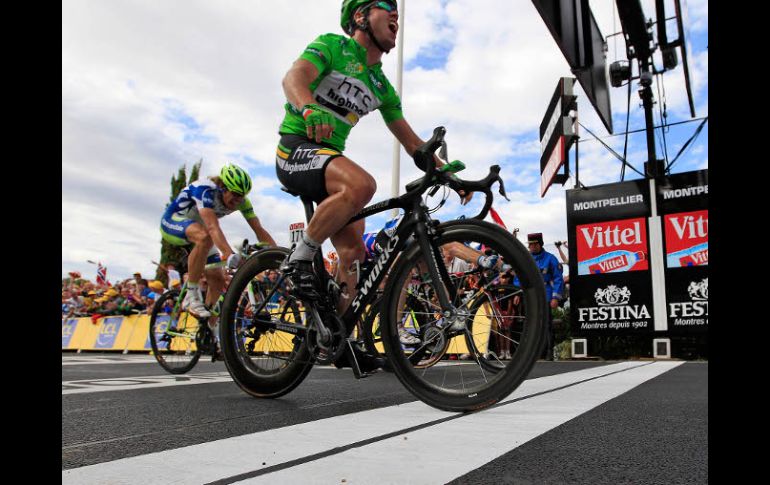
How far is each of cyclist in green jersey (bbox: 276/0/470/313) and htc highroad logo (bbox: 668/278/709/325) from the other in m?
8.55

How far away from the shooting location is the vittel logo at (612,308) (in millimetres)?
10328

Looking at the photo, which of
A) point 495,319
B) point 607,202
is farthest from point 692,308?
point 495,319

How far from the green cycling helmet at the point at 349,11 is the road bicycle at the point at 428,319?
0.89 meters

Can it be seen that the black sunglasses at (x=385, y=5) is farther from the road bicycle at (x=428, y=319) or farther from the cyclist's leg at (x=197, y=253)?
the cyclist's leg at (x=197, y=253)

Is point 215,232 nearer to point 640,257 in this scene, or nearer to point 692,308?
point 640,257

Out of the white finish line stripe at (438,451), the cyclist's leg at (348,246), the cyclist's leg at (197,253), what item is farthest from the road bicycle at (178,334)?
the white finish line stripe at (438,451)

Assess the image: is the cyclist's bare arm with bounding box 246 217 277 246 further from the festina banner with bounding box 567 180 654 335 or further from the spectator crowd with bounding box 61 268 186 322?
the festina banner with bounding box 567 180 654 335

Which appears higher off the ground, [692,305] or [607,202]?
[607,202]

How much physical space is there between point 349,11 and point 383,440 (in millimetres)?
2171

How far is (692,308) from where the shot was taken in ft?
32.4

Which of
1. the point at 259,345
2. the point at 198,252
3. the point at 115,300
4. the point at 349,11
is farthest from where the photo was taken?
the point at 115,300

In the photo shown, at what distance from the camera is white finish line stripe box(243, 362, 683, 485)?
1.23 metres

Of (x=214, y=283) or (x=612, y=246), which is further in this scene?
(x=612, y=246)
